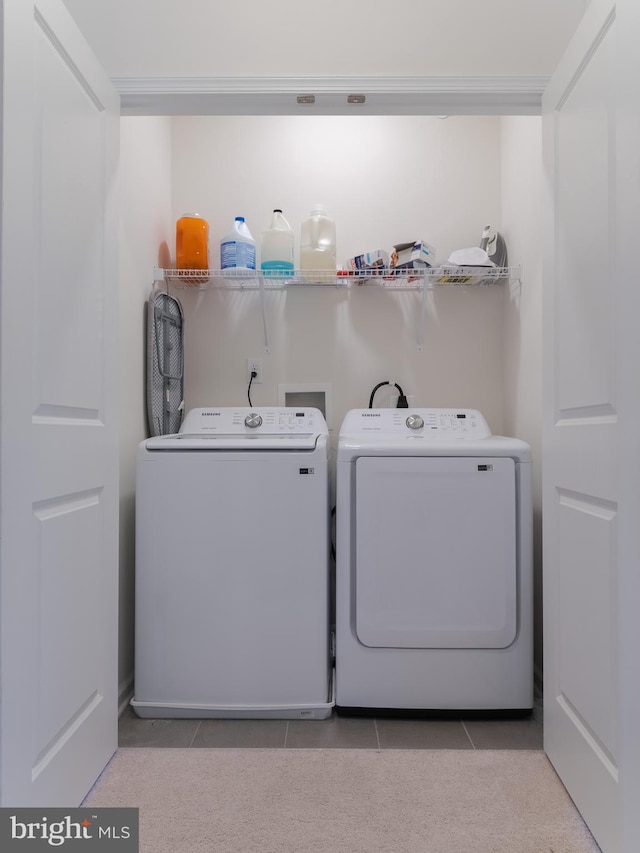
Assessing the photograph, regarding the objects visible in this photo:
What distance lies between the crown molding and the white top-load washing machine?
984mm

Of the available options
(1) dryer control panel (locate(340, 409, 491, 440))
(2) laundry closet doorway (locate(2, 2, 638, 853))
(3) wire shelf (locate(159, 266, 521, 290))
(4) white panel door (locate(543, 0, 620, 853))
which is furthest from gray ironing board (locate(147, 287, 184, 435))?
(2) laundry closet doorway (locate(2, 2, 638, 853))

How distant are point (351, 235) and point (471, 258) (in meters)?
0.55

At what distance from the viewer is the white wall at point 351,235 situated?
251 centimetres

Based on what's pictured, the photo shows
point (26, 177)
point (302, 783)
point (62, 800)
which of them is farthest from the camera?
point (302, 783)

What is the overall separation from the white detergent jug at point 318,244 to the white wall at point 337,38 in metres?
0.78

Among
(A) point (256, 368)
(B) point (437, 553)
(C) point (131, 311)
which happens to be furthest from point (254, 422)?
(B) point (437, 553)

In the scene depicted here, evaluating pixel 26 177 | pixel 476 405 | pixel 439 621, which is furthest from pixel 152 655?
pixel 476 405

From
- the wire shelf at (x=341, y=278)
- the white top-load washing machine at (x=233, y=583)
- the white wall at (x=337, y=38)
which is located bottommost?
the white top-load washing machine at (x=233, y=583)

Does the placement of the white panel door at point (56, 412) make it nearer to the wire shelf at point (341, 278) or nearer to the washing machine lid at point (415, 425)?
the wire shelf at point (341, 278)

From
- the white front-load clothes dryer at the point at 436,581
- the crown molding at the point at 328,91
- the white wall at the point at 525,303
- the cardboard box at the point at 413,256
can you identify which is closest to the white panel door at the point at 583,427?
the crown molding at the point at 328,91

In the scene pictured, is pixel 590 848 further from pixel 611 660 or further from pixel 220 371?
pixel 220 371

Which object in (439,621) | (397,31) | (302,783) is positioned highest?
(397,31)

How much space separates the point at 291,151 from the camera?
2.53m

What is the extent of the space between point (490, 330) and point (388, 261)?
1.81 ft
